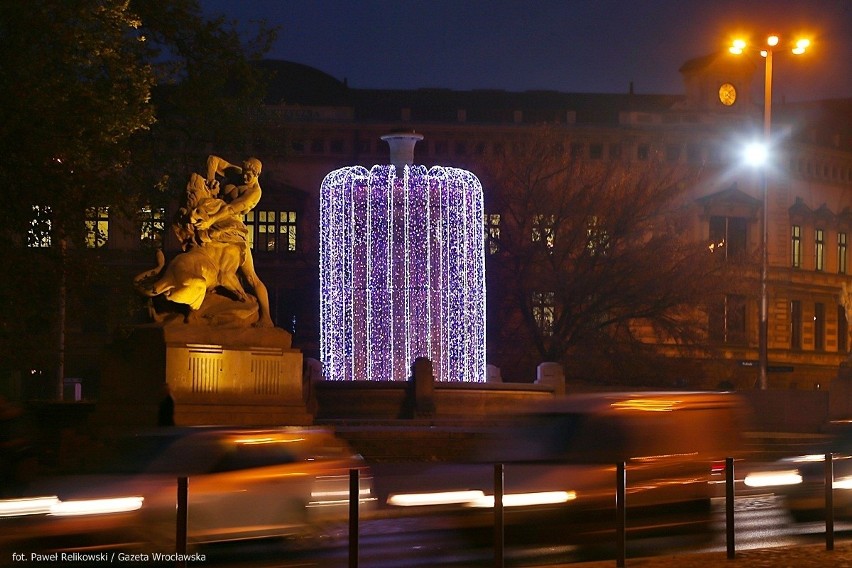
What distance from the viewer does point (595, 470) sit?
15.3 metres

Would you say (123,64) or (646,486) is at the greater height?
(123,64)

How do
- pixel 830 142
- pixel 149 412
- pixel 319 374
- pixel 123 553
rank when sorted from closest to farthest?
pixel 123 553
pixel 149 412
pixel 319 374
pixel 830 142

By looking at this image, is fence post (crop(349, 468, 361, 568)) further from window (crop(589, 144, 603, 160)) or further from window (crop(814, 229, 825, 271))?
window (crop(814, 229, 825, 271))

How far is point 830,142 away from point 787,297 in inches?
431

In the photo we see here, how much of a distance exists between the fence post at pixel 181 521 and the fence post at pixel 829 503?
22.5 feet

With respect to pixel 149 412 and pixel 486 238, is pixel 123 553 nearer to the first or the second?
pixel 149 412

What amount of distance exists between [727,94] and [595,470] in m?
74.3

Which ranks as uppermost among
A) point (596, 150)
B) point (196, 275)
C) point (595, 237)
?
point (596, 150)

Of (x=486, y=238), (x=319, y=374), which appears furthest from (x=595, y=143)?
(x=319, y=374)

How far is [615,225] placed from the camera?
2169 inches

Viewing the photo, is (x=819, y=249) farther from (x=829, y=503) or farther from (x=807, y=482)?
(x=829, y=503)

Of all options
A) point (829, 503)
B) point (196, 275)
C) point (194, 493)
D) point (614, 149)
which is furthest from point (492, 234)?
point (194, 493)

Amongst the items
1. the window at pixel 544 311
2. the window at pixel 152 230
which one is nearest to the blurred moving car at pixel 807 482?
the window at pixel 152 230

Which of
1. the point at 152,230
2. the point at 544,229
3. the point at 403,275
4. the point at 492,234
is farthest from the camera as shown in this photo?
the point at 492,234
